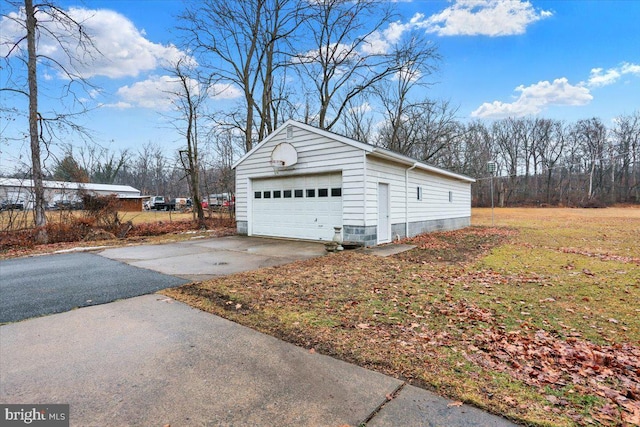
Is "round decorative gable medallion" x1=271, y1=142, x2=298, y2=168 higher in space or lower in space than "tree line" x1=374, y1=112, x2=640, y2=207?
lower

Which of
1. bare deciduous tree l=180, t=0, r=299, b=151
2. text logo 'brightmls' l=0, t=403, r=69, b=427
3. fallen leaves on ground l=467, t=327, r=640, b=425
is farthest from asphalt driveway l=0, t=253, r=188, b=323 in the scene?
bare deciduous tree l=180, t=0, r=299, b=151

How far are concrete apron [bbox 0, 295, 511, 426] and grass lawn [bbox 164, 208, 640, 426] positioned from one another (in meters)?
0.27

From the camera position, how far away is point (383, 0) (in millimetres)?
16172

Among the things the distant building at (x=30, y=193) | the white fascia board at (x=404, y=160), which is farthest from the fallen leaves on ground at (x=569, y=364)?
the distant building at (x=30, y=193)

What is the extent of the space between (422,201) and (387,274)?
23.7 ft

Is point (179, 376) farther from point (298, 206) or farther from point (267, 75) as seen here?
point (267, 75)

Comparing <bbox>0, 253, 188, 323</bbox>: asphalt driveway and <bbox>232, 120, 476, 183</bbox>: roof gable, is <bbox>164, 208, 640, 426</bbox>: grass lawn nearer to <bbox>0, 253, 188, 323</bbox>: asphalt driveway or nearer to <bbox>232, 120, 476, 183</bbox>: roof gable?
<bbox>0, 253, 188, 323</bbox>: asphalt driveway

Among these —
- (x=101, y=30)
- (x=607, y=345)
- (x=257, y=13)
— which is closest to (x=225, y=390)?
(x=607, y=345)

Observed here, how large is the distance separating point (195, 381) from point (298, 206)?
831 centimetres

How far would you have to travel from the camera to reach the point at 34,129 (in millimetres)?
10609

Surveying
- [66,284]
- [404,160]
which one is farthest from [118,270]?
[404,160]

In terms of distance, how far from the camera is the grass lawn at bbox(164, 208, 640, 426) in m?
2.24

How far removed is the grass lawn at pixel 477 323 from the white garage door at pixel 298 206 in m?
3.03

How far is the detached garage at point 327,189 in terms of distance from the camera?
8.94 metres
